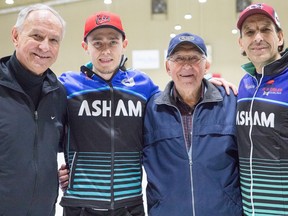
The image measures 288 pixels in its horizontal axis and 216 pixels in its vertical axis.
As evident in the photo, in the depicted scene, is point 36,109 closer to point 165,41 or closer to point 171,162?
point 171,162

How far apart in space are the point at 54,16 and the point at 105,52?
0.36 metres

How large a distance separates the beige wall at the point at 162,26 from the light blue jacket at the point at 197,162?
950 cm

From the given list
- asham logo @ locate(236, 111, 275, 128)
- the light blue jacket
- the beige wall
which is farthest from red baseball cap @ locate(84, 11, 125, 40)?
the beige wall

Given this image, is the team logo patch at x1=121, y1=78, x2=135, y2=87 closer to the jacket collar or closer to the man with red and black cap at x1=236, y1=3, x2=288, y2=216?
the man with red and black cap at x1=236, y1=3, x2=288, y2=216

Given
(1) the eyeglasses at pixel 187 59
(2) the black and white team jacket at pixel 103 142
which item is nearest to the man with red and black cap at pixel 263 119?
(1) the eyeglasses at pixel 187 59

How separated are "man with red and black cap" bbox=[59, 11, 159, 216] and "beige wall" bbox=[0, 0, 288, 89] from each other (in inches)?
370

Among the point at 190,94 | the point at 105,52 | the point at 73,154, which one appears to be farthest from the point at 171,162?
the point at 105,52

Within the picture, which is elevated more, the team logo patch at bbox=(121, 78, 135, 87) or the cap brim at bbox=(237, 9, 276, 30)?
the cap brim at bbox=(237, 9, 276, 30)

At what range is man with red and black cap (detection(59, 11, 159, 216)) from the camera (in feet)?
6.46

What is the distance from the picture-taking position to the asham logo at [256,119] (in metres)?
1.66

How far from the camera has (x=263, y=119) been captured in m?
1.68

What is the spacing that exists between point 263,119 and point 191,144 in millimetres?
382

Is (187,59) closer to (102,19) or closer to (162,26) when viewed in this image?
(102,19)

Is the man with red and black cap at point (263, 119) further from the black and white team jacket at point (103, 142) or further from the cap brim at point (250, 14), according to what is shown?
the black and white team jacket at point (103, 142)
